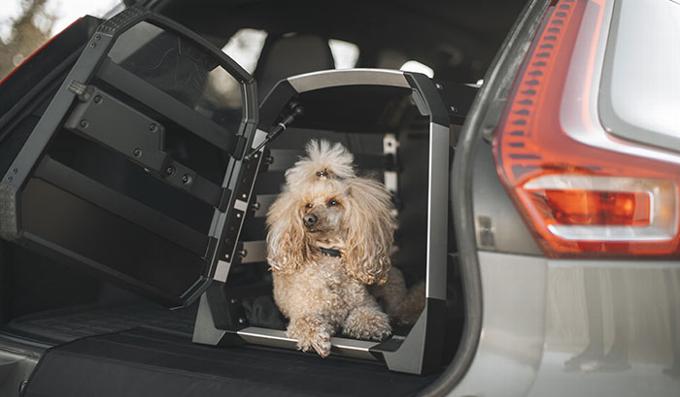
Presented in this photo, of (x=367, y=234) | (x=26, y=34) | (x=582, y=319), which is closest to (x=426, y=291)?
(x=367, y=234)

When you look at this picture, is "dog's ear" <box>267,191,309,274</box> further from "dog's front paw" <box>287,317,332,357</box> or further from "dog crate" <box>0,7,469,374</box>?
"dog's front paw" <box>287,317,332,357</box>

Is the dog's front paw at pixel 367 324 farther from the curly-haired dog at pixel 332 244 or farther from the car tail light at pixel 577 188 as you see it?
the car tail light at pixel 577 188

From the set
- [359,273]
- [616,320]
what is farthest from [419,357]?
[616,320]

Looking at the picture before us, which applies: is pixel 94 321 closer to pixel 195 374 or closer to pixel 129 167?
pixel 129 167

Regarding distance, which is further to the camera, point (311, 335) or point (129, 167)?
point (129, 167)

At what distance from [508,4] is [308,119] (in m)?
1.37

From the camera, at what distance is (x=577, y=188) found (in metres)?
1.17

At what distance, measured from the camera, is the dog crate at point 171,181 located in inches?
76.6

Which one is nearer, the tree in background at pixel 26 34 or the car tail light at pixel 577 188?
the car tail light at pixel 577 188

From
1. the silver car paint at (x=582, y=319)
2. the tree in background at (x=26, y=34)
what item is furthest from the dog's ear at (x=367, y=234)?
the tree in background at (x=26, y=34)

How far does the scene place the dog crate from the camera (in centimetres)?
195

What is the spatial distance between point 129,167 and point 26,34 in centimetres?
64

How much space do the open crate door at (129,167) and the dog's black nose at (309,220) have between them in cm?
25

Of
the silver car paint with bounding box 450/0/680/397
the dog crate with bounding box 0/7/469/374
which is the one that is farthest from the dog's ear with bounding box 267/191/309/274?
the silver car paint with bounding box 450/0/680/397
